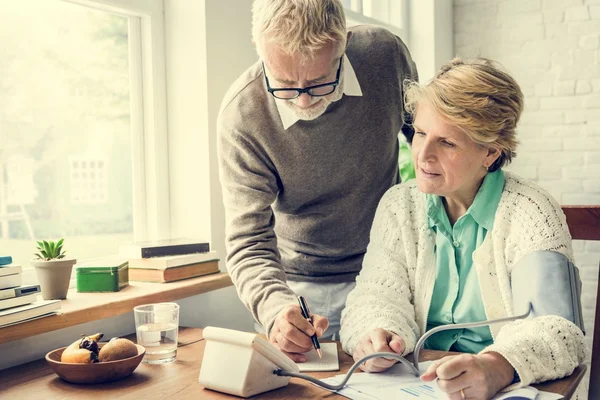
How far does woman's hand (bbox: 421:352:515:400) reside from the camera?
1.15m

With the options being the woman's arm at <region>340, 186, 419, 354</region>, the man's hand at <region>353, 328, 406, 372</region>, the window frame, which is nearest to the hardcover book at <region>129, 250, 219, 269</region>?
the window frame

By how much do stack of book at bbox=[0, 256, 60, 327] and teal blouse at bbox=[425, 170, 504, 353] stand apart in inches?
32.8

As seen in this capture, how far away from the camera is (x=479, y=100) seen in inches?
58.6

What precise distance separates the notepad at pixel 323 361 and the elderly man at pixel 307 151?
104 millimetres

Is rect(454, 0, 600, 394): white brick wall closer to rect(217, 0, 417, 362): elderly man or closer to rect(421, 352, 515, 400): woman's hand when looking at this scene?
rect(217, 0, 417, 362): elderly man

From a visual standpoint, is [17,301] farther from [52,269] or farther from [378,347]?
[378,347]

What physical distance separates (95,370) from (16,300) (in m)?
0.27

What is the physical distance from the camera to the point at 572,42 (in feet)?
12.3

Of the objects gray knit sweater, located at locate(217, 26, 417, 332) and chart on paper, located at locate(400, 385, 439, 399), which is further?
gray knit sweater, located at locate(217, 26, 417, 332)

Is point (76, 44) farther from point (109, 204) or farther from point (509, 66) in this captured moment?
point (509, 66)

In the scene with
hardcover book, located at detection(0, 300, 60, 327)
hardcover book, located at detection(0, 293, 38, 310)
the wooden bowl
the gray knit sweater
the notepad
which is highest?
the gray knit sweater

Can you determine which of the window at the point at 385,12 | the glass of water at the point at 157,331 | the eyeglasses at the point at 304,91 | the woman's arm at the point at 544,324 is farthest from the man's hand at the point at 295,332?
the window at the point at 385,12

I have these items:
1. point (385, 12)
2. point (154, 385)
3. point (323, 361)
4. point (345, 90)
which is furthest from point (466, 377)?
point (385, 12)

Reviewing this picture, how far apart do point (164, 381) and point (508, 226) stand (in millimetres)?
771
